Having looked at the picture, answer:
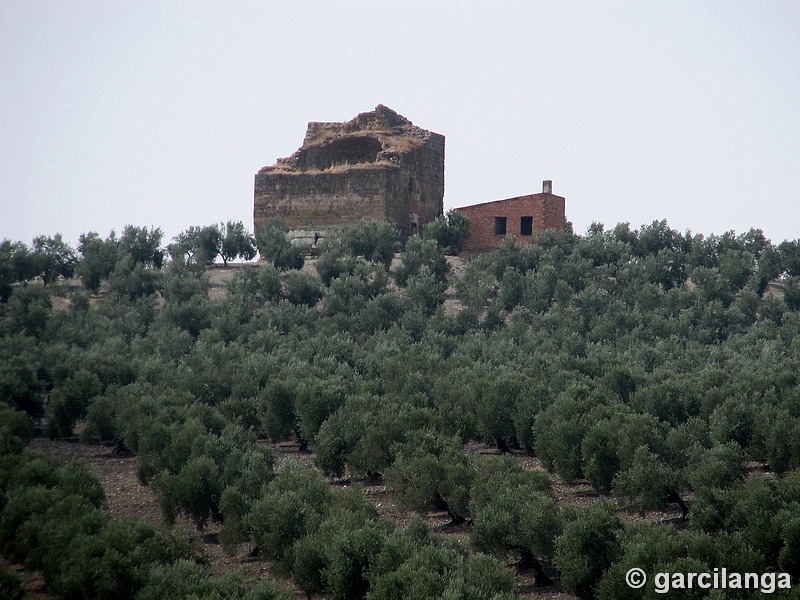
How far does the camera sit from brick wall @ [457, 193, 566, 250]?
3822 cm

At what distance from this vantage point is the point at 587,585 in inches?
531

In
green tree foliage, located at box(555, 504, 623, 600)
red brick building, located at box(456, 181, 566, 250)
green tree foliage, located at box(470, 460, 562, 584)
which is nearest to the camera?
green tree foliage, located at box(555, 504, 623, 600)

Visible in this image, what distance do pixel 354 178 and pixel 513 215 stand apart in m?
6.38

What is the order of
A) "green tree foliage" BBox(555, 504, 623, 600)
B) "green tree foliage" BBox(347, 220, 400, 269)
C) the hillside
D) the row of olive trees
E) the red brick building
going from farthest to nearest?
1. the red brick building
2. "green tree foliage" BBox(347, 220, 400, 269)
3. the hillside
4. "green tree foliage" BBox(555, 504, 623, 600)
5. the row of olive trees

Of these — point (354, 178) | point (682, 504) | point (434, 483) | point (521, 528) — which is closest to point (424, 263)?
point (354, 178)

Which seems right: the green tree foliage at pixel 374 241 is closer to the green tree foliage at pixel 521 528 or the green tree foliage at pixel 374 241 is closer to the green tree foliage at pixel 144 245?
the green tree foliage at pixel 144 245

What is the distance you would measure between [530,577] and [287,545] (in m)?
3.74

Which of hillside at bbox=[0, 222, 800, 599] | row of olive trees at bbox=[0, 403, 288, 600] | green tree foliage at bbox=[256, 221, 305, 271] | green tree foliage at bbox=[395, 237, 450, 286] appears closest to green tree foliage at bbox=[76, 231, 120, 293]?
hillside at bbox=[0, 222, 800, 599]

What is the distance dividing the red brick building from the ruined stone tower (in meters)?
2.53

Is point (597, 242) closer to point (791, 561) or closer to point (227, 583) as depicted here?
point (791, 561)

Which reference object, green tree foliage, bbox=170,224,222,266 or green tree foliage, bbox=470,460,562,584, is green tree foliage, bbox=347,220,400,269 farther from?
green tree foliage, bbox=470,460,562,584

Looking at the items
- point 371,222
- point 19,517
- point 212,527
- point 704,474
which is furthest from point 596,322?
point 19,517

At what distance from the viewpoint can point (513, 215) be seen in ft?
126

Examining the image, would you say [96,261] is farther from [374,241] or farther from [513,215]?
[513,215]
